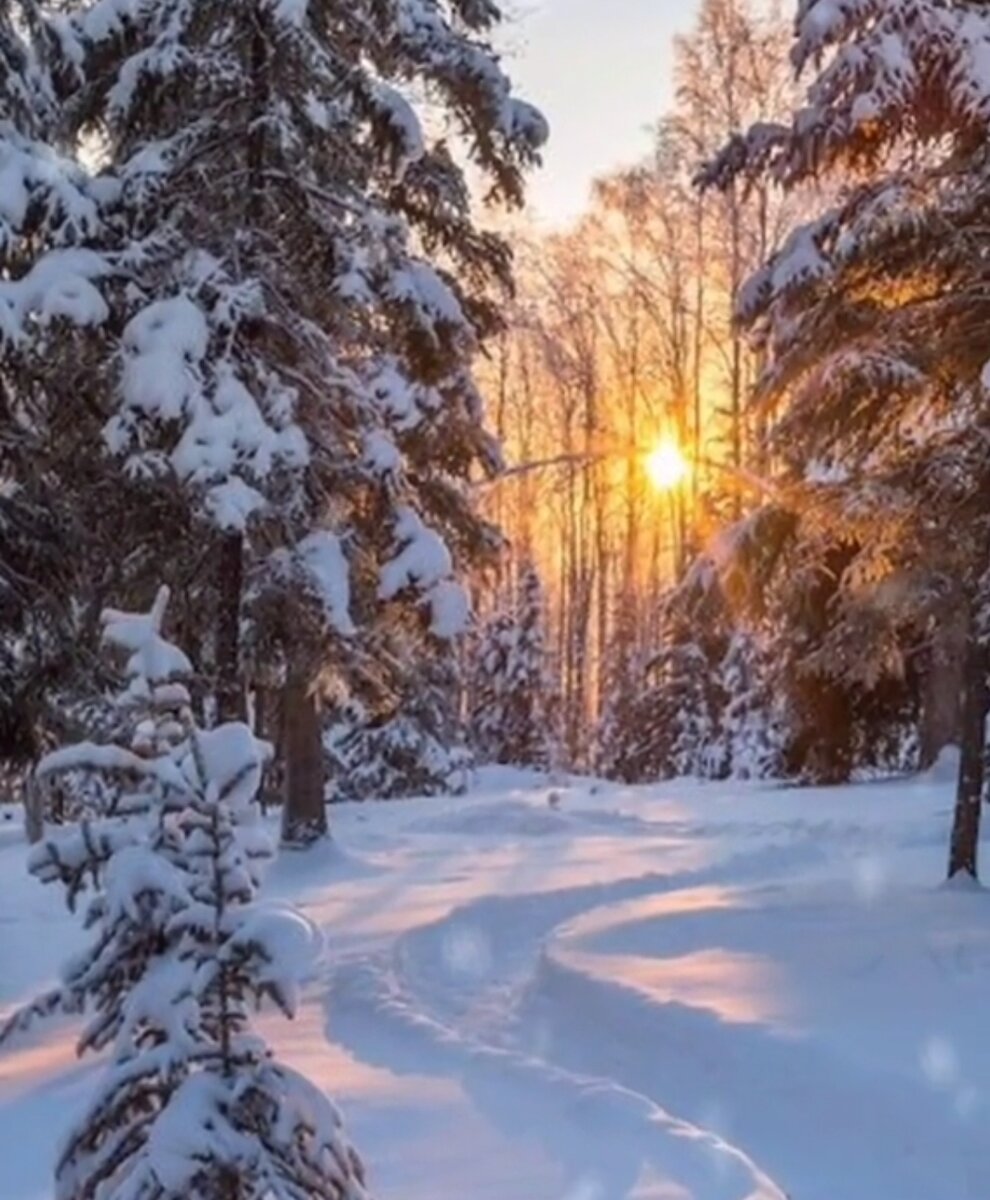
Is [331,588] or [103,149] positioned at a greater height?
[103,149]

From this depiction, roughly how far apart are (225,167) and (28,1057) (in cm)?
695

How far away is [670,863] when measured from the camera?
15.5m

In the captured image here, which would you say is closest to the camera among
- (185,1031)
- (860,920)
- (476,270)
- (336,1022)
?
(185,1031)

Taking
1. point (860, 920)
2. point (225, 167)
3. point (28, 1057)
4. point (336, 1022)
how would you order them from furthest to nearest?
1. point (225, 167)
2. point (860, 920)
3. point (336, 1022)
4. point (28, 1057)

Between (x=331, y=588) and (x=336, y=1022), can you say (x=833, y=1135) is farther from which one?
(x=331, y=588)

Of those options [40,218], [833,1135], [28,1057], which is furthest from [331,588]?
[833,1135]

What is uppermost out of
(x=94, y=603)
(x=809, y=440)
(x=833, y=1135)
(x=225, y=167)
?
(x=225, y=167)

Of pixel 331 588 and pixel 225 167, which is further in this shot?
pixel 331 588

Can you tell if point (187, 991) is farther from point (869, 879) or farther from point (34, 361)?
point (869, 879)

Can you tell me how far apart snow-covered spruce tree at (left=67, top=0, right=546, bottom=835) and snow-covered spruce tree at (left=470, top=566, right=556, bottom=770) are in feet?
Result: 62.5

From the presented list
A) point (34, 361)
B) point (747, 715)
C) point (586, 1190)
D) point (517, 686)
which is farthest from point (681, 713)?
point (586, 1190)

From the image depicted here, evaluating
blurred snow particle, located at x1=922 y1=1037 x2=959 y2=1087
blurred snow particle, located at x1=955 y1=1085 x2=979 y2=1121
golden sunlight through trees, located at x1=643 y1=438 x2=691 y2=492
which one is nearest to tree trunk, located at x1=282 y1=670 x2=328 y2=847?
blurred snow particle, located at x1=922 y1=1037 x2=959 y2=1087

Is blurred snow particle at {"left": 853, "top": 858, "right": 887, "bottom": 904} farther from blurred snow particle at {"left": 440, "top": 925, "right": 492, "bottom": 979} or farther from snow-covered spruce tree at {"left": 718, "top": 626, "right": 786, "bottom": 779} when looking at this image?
snow-covered spruce tree at {"left": 718, "top": 626, "right": 786, "bottom": 779}

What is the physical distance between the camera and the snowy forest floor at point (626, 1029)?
588 cm
